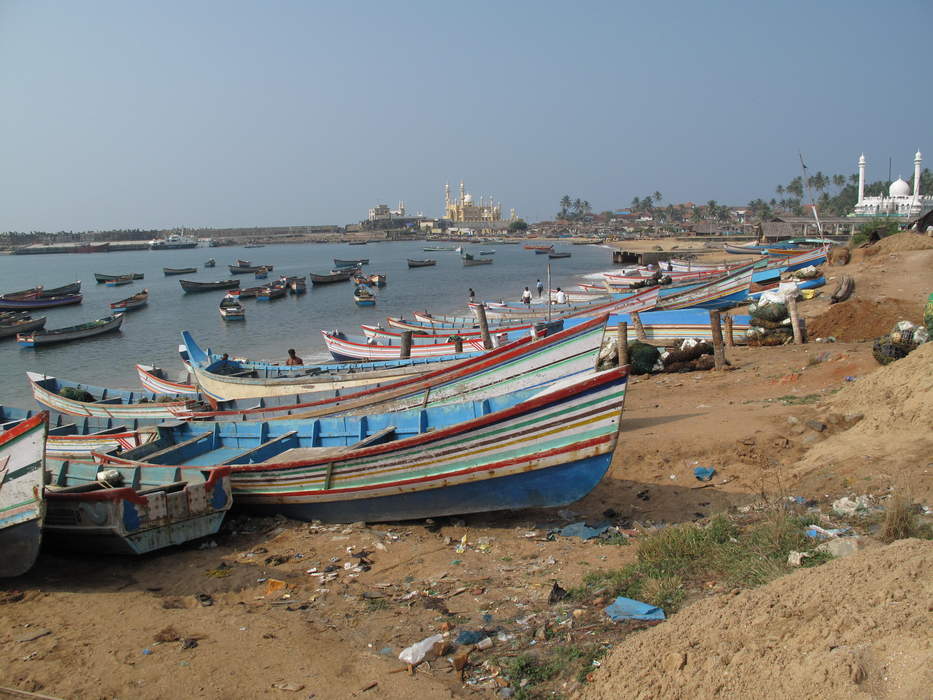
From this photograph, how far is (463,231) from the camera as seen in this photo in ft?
585

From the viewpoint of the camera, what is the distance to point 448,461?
774cm

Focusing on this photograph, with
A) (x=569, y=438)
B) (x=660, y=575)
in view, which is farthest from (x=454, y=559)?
(x=660, y=575)

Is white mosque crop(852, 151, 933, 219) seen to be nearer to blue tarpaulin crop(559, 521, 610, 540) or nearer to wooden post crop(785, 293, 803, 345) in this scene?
wooden post crop(785, 293, 803, 345)

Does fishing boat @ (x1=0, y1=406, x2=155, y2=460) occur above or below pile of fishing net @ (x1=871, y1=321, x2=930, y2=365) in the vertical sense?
below

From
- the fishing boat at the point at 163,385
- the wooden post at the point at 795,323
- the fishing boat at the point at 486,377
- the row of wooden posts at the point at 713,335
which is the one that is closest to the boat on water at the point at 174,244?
the fishing boat at the point at 163,385

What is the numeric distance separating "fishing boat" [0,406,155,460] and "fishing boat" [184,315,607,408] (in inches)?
52.9

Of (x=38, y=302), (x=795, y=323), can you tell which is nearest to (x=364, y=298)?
(x=38, y=302)

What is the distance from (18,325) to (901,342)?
4215cm

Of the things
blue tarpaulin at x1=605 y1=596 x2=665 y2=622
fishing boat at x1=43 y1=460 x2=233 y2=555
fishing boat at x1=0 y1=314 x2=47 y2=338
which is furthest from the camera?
fishing boat at x1=0 y1=314 x2=47 y2=338

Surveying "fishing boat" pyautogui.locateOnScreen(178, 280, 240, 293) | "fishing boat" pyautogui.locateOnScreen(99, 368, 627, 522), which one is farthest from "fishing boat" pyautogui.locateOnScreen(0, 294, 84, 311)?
"fishing boat" pyautogui.locateOnScreen(99, 368, 627, 522)

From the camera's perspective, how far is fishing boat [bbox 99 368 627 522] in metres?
7.18

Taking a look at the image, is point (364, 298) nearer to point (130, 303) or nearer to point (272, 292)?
point (272, 292)

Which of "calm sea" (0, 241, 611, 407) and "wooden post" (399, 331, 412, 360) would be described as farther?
"calm sea" (0, 241, 611, 407)

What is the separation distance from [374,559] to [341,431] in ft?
9.78
